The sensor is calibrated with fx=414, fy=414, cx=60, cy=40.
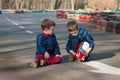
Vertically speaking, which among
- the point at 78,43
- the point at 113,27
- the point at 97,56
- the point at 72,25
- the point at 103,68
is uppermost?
the point at 72,25

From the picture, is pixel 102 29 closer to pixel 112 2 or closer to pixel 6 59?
pixel 6 59

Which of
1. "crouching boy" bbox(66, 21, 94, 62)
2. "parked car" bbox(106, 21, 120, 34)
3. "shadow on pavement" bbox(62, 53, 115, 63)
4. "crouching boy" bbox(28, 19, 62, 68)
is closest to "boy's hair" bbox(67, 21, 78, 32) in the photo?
"crouching boy" bbox(66, 21, 94, 62)

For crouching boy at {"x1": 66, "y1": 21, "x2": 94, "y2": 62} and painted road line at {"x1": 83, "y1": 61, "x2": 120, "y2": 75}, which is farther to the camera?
crouching boy at {"x1": 66, "y1": 21, "x2": 94, "y2": 62}

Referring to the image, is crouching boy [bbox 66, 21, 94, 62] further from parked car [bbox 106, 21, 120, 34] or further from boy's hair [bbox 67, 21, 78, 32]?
parked car [bbox 106, 21, 120, 34]

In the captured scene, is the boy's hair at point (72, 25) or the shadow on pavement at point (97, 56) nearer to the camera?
the boy's hair at point (72, 25)

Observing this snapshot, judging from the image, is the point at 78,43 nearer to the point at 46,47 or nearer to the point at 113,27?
the point at 46,47

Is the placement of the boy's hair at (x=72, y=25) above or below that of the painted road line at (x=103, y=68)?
above

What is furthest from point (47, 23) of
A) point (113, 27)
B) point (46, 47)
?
point (113, 27)

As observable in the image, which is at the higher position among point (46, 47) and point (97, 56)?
point (46, 47)

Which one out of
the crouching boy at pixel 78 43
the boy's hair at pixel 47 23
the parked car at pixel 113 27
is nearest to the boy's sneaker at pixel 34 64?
the boy's hair at pixel 47 23

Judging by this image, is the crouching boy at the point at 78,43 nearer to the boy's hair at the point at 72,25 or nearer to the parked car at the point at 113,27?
the boy's hair at the point at 72,25

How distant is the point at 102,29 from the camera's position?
2362 centimetres

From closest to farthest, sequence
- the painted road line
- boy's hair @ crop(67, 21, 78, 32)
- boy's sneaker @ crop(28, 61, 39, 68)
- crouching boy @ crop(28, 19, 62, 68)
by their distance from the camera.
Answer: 1. the painted road line
2. boy's sneaker @ crop(28, 61, 39, 68)
3. crouching boy @ crop(28, 19, 62, 68)
4. boy's hair @ crop(67, 21, 78, 32)

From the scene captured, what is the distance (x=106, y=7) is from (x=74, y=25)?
110534 millimetres
